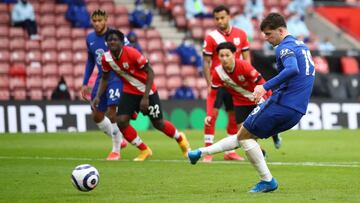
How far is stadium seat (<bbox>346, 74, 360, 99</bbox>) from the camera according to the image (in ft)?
95.2

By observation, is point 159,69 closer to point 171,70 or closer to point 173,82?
point 171,70

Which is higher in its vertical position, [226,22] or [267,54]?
[226,22]

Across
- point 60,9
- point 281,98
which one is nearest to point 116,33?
point 281,98

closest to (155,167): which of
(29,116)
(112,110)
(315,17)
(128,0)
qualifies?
(112,110)

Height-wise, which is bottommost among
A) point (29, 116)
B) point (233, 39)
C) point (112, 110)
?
point (29, 116)

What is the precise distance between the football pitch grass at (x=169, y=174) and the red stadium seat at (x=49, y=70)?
7344 mm

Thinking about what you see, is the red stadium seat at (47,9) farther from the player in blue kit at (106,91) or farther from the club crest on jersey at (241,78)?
the club crest on jersey at (241,78)

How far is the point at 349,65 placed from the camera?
30.3 m

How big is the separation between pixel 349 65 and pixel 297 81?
2050cm

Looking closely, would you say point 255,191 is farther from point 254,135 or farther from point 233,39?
point 233,39

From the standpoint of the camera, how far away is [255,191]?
10.4 m

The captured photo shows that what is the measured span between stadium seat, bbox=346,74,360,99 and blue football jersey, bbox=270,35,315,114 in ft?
62.1

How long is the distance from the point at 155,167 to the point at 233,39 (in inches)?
116

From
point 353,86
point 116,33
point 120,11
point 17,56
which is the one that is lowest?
point 353,86
